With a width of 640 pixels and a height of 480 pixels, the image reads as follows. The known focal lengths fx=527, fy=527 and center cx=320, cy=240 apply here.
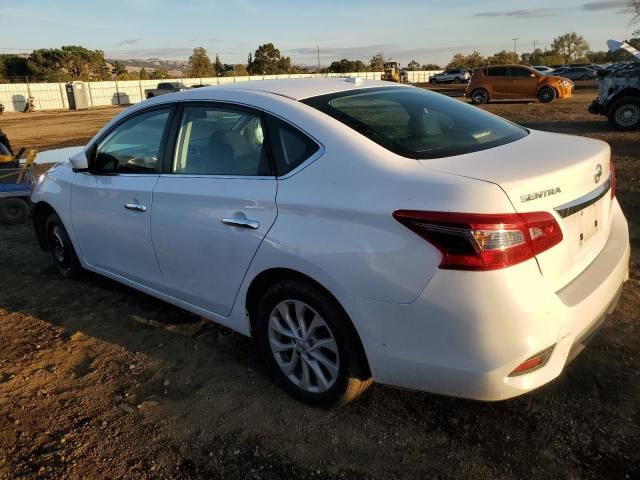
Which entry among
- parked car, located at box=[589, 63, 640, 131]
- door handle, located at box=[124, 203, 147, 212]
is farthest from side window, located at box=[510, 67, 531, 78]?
door handle, located at box=[124, 203, 147, 212]

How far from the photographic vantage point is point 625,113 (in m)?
12.3

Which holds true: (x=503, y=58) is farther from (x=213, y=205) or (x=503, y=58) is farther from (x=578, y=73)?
(x=213, y=205)

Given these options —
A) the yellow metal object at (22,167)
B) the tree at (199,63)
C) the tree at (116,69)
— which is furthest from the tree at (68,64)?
the yellow metal object at (22,167)

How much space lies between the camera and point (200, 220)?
3004mm

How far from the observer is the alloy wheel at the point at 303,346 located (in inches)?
104

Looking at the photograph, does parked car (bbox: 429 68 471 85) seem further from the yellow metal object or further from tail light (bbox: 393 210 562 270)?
tail light (bbox: 393 210 562 270)

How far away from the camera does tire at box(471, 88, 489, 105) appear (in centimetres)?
2387

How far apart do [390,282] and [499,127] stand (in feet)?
4.62

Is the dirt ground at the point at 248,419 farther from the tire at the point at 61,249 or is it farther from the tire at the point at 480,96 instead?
the tire at the point at 480,96

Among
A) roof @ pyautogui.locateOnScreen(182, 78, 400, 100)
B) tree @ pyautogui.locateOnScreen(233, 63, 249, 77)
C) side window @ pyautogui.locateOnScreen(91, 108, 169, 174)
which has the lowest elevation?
side window @ pyautogui.locateOnScreen(91, 108, 169, 174)

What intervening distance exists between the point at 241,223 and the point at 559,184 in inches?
60.1

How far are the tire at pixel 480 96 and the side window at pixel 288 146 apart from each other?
76.0 ft

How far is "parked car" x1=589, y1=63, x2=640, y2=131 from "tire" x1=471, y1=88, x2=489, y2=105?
11.4m

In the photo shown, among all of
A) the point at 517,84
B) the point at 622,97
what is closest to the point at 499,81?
the point at 517,84
